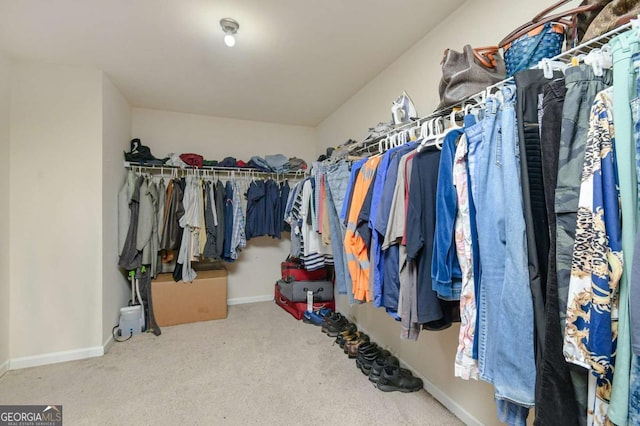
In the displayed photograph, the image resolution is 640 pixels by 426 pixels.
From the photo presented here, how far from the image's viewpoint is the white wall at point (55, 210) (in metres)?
Answer: 2.16

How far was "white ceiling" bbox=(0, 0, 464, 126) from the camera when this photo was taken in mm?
1638

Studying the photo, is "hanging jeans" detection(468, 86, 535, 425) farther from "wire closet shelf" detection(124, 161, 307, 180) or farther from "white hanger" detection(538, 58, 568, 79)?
"wire closet shelf" detection(124, 161, 307, 180)

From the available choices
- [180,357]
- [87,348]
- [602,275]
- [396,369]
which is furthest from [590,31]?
[87,348]

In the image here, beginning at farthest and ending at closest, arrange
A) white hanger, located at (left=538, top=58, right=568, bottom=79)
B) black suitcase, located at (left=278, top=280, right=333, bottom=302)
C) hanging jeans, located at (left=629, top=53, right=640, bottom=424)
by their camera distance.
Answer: black suitcase, located at (left=278, top=280, right=333, bottom=302) < white hanger, located at (left=538, top=58, right=568, bottom=79) < hanging jeans, located at (left=629, top=53, right=640, bottom=424)

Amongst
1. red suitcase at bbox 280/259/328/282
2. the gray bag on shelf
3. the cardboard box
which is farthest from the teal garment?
the cardboard box

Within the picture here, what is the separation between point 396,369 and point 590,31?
6.47 feet

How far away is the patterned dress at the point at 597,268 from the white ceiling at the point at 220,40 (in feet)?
4.74

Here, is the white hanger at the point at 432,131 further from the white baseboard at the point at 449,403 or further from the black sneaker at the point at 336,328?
the black sneaker at the point at 336,328

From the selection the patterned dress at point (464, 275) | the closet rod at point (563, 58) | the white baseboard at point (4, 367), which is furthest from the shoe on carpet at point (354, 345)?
the white baseboard at point (4, 367)

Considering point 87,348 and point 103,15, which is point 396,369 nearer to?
point 87,348

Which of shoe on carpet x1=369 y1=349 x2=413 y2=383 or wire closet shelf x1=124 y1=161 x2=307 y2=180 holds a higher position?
wire closet shelf x1=124 y1=161 x2=307 y2=180

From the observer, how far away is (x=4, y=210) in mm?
2084

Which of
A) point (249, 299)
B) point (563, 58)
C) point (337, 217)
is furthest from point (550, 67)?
point (249, 299)

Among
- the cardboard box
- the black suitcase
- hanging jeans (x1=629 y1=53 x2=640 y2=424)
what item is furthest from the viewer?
the black suitcase
